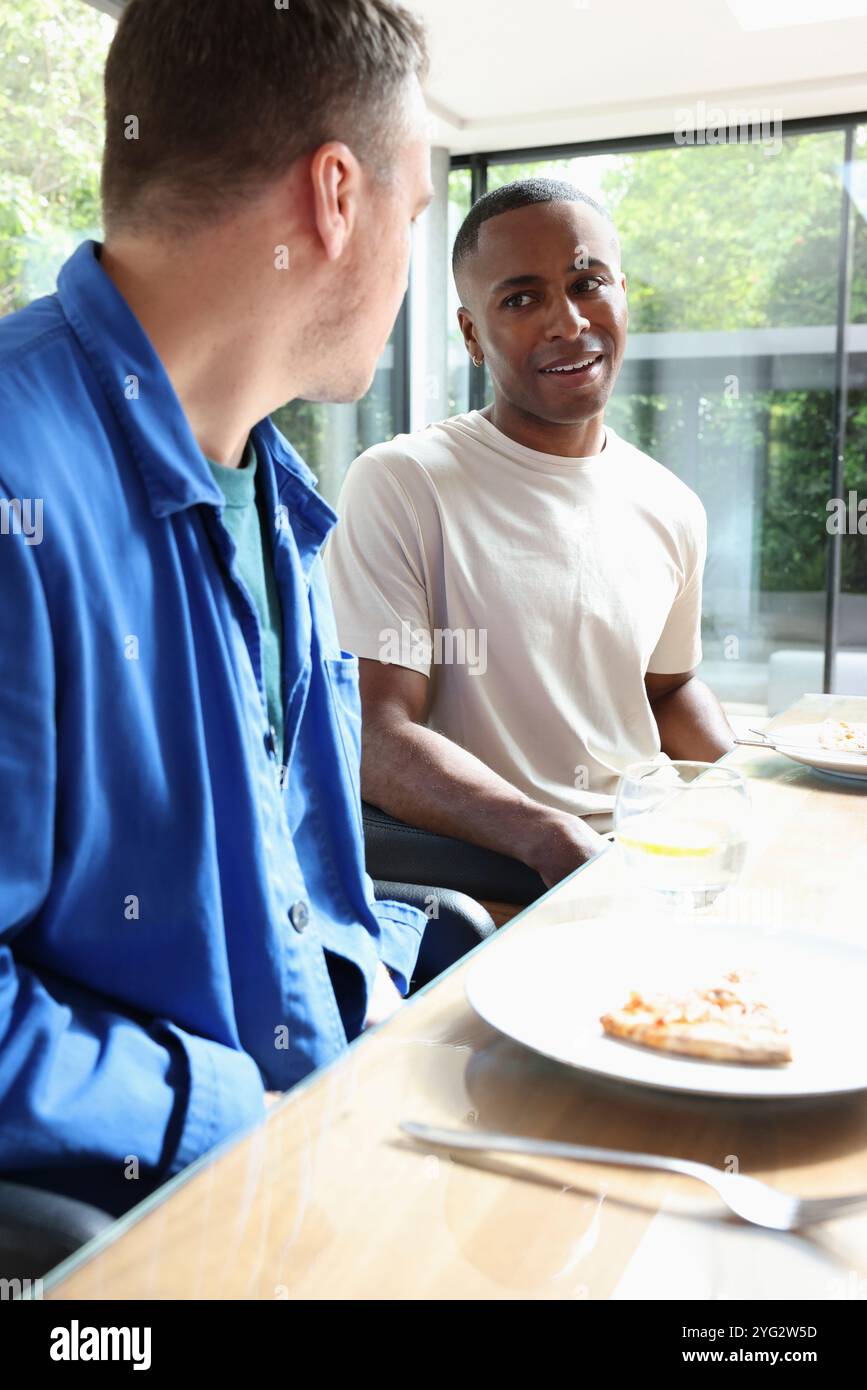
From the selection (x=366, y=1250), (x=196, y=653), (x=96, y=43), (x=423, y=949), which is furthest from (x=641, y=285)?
(x=366, y=1250)

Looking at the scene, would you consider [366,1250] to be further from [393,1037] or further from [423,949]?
[423,949]

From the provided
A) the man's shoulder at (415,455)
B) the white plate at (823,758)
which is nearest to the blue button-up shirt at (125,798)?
the white plate at (823,758)

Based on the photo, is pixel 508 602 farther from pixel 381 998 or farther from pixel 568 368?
pixel 381 998

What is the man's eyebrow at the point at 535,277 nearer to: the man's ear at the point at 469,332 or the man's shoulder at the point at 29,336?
the man's ear at the point at 469,332

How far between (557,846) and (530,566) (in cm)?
58

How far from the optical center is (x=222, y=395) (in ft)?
3.19

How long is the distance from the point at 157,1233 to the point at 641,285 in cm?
568

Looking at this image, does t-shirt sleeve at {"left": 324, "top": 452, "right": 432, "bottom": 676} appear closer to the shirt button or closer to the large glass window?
the shirt button

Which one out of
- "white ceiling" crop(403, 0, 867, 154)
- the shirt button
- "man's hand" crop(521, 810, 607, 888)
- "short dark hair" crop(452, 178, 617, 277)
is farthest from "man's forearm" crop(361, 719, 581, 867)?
"white ceiling" crop(403, 0, 867, 154)

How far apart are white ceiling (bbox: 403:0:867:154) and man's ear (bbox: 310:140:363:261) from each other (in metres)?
3.56

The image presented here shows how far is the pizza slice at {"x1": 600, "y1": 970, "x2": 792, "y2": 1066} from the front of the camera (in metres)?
0.68

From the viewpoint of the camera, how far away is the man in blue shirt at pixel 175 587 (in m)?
0.75
